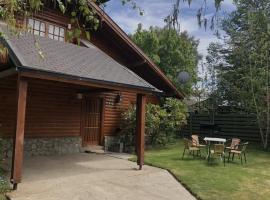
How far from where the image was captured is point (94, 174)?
30.0 ft

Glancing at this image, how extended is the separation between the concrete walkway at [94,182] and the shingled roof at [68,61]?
8.12 ft

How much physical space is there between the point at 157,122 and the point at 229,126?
579cm

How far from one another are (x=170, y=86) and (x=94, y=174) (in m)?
8.74

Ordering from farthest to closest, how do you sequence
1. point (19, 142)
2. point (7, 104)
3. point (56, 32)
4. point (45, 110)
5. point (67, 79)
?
point (56, 32) < point (45, 110) < point (7, 104) < point (67, 79) < point (19, 142)

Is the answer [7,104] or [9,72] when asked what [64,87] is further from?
[9,72]

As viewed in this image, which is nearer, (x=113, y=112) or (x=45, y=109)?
(x=45, y=109)

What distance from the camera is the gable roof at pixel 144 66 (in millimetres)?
14493

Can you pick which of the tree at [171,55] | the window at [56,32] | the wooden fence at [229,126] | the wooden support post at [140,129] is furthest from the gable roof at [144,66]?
the tree at [171,55]

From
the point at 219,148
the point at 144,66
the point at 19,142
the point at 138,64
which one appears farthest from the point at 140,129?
the point at 144,66

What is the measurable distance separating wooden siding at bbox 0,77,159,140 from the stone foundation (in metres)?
0.21

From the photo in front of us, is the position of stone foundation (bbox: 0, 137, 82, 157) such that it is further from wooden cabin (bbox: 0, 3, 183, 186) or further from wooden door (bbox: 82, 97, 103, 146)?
wooden door (bbox: 82, 97, 103, 146)

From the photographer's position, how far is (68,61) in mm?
9664

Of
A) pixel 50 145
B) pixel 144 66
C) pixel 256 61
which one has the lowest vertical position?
pixel 50 145

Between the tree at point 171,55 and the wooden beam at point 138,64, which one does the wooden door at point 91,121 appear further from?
the tree at point 171,55
